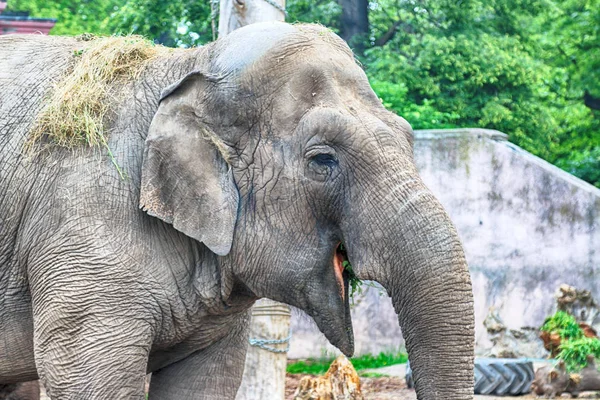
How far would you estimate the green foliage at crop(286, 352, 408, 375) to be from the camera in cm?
1259

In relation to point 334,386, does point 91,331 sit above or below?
above

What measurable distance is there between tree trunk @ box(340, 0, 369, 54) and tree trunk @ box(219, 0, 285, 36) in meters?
13.5

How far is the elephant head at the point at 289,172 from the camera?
4660 mm

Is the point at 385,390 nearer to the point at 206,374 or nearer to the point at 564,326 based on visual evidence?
the point at 564,326

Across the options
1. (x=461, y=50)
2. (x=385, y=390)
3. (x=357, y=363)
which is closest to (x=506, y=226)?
(x=357, y=363)

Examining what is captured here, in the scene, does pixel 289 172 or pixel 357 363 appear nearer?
pixel 289 172

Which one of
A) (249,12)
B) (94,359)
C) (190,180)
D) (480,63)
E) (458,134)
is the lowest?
(94,359)

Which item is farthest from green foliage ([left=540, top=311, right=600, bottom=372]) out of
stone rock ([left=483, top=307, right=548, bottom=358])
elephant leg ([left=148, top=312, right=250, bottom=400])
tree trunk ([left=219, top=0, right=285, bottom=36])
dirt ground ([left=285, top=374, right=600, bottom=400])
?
elephant leg ([left=148, top=312, right=250, bottom=400])

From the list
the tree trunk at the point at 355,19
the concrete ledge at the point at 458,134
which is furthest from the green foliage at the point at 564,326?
the tree trunk at the point at 355,19

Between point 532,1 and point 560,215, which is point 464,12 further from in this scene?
point 560,215

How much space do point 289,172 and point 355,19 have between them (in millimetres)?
16896

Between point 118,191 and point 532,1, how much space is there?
636 inches

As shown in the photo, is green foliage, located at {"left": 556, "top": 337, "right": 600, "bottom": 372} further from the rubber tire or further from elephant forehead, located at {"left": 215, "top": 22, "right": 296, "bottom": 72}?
elephant forehead, located at {"left": 215, "top": 22, "right": 296, "bottom": 72}

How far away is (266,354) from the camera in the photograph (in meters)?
7.72
